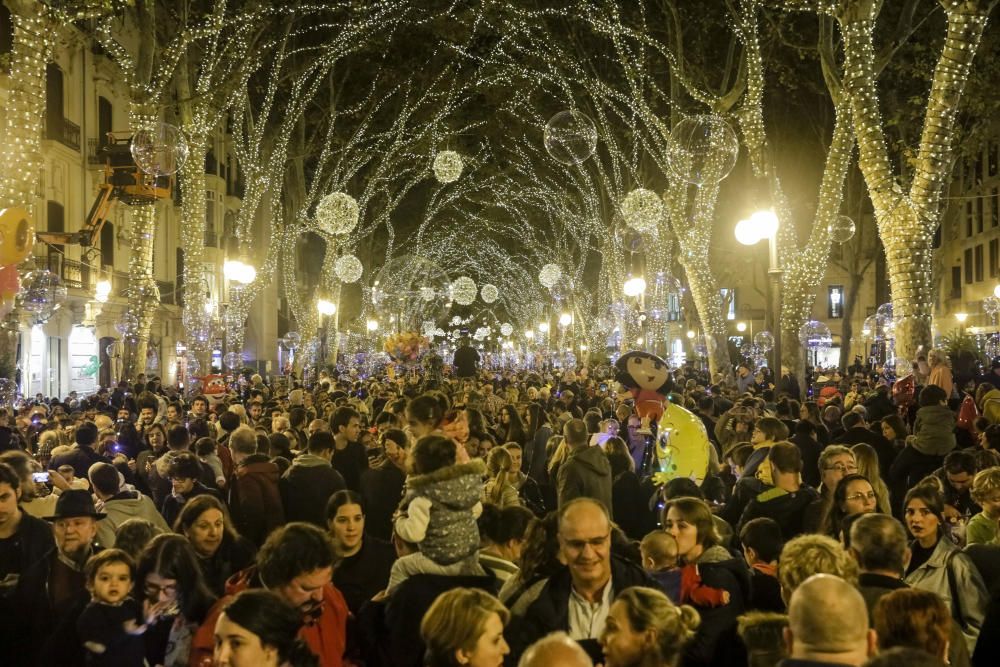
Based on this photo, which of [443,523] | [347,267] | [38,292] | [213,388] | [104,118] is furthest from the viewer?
[347,267]

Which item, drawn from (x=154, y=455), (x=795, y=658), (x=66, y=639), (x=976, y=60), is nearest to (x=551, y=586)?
(x=795, y=658)

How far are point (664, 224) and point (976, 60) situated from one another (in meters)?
9.39

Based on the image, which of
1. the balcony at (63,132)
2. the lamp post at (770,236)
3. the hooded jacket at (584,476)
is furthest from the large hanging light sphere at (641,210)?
the hooded jacket at (584,476)

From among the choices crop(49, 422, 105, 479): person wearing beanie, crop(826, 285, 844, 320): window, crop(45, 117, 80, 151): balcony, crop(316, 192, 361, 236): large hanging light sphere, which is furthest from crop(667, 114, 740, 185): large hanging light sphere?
crop(826, 285, 844, 320): window

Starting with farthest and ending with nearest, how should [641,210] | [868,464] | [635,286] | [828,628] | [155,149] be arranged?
[635,286] < [641,210] < [155,149] < [868,464] < [828,628]

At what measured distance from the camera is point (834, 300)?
209 ft

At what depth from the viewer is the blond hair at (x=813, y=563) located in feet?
14.0

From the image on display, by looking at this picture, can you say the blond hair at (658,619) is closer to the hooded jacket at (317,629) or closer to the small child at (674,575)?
the small child at (674,575)

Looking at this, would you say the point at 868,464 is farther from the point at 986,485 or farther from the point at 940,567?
the point at 940,567

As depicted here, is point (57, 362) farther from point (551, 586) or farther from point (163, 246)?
point (551, 586)

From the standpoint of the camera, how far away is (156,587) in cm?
454

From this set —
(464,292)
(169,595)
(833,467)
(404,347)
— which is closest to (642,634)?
(169,595)

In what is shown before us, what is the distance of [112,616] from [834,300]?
206ft

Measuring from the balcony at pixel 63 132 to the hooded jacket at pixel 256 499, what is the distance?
947 inches
